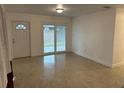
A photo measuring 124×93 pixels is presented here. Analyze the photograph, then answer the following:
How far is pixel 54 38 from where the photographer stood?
7273 mm

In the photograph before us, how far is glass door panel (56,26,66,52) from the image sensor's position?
7.40 meters

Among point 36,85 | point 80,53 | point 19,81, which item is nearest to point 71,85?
point 36,85

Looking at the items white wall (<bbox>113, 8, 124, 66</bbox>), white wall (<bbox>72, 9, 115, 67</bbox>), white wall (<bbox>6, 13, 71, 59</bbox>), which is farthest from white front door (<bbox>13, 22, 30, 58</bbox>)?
white wall (<bbox>113, 8, 124, 66</bbox>)

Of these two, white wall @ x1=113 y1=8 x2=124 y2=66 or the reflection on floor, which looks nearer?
the reflection on floor

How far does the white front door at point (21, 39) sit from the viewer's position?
6027mm

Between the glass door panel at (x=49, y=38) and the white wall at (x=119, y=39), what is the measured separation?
3.64 meters

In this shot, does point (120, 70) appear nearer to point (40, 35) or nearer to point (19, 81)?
point (19, 81)

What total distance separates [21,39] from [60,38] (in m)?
2.33

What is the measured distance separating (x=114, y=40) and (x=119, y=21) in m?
0.70

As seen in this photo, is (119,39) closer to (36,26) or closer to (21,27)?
(36,26)

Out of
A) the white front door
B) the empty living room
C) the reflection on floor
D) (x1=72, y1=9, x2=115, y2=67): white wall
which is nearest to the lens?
the reflection on floor

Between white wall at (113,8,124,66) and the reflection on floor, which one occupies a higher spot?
white wall at (113,8,124,66)

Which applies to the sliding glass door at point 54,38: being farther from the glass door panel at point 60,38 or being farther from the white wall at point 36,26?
the white wall at point 36,26

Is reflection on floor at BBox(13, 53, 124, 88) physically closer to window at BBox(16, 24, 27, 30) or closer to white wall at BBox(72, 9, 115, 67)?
white wall at BBox(72, 9, 115, 67)
